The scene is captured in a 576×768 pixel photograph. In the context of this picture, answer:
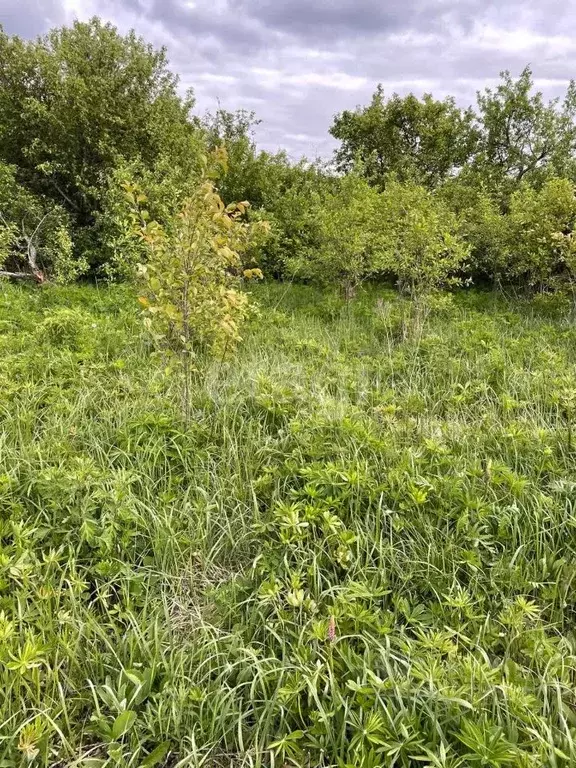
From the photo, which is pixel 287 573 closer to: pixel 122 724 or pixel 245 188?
pixel 122 724

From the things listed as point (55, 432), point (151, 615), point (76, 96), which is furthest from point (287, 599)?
point (76, 96)

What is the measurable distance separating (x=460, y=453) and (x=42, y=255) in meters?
7.59

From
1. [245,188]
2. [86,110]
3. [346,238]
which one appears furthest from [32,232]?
[346,238]

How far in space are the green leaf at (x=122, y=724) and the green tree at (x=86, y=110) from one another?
7.51 metres

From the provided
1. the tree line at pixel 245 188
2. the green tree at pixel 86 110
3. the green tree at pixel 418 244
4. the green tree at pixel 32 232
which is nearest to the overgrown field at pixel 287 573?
the green tree at pixel 418 244

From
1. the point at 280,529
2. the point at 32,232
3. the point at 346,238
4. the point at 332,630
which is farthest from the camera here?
the point at 32,232

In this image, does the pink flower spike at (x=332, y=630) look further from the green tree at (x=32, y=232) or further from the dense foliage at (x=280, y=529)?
the green tree at (x=32, y=232)

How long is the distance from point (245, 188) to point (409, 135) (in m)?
4.86

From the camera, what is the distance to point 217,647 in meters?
1.63

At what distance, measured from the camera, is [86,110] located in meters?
7.32

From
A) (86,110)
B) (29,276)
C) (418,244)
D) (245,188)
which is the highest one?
(86,110)

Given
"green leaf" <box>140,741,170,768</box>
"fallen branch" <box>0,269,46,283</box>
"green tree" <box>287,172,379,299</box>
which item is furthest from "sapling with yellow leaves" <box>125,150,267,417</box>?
"fallen branch" <box>0,269,46,283</box>

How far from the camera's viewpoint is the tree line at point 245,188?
20.1 feet

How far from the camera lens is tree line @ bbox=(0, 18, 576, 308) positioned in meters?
6.11
